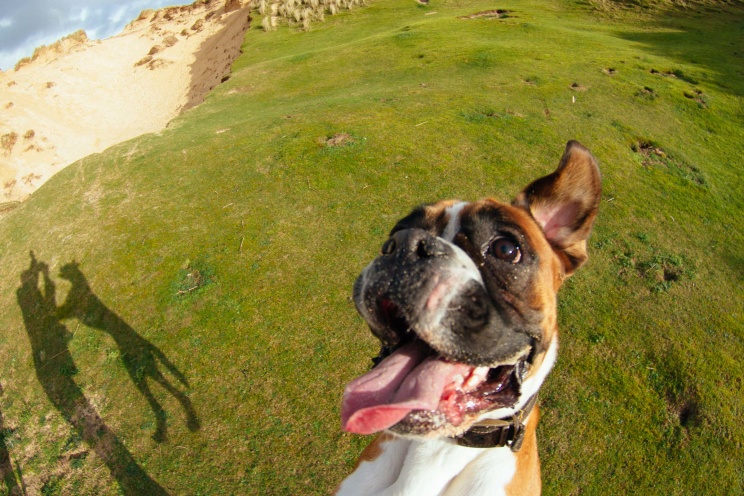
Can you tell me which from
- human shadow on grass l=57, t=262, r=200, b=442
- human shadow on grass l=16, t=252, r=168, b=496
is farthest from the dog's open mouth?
human shadow on grass l=57, t=262, r=200, b=442

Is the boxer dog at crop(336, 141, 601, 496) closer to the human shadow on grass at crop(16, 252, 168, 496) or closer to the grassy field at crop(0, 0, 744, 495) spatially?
the grassy field at crop(0, 0, 744, 495)

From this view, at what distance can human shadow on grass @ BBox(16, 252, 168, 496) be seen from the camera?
489cm

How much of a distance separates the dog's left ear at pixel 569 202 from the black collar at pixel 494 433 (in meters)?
1.11

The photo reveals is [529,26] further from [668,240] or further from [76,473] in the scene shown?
[76,473]

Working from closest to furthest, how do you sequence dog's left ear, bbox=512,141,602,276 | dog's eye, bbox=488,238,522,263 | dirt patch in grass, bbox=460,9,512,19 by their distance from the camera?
dog's eye, bbox=488,238,522,263, dog's left ear, bbox=512,141,602,276, dirt patch in grass, bbox=460,9,512,19

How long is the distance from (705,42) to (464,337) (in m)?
23.1

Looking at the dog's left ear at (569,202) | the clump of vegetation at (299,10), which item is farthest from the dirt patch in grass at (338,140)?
the clump of vegetation at (299,10)

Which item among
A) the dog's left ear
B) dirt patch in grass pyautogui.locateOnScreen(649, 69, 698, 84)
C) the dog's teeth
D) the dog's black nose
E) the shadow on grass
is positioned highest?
the dog's black nose

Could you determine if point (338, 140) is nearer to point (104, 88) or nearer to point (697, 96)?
point (697, 96)

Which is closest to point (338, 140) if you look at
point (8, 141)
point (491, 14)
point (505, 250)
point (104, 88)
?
point (505, 250)

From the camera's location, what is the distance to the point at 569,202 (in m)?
2.85

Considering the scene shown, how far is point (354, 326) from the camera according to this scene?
239 inches

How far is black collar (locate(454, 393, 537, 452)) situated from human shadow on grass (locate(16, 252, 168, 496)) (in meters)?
3.78

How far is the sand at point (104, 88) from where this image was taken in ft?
53.5
